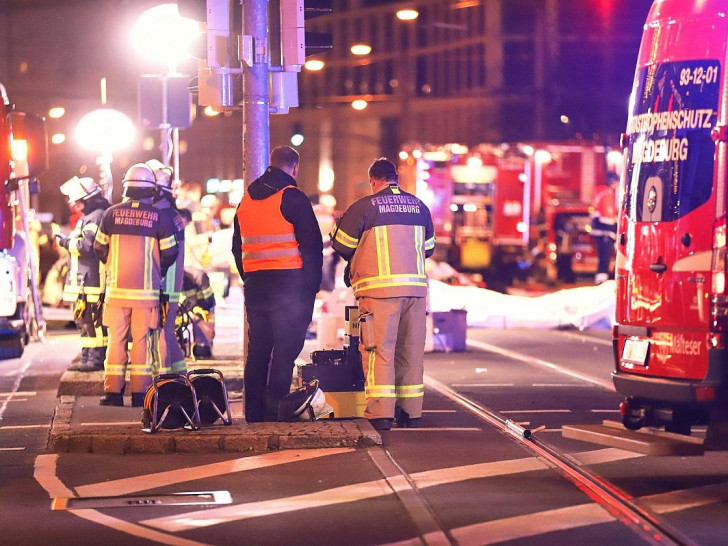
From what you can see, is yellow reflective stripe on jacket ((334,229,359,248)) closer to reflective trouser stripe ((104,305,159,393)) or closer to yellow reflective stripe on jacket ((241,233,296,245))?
yellow reflective stripe on jacket ((241,233,296,245))

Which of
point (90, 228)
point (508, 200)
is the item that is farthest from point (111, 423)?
point (508, 200)

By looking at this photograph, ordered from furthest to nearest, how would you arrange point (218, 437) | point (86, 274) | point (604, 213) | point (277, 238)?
point (604, 213) < point (86, 274) < point (277, 238) < point (218, 437)

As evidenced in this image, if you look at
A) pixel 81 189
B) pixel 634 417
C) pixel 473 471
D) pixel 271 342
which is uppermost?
pixel 81 189

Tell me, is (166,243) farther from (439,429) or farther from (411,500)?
(411,500)

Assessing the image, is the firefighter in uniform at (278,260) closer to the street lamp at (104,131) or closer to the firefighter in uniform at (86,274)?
the firefighter in uniform at (86,274)

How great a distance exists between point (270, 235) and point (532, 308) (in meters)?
11.7

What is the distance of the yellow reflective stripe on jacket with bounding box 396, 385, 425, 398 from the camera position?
1054cm

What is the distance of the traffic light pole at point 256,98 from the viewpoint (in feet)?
33.8

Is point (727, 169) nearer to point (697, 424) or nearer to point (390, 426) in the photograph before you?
point (697, 424)

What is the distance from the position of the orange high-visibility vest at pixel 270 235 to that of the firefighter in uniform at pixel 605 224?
2292 centimetres

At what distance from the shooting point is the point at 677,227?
27.5 feet

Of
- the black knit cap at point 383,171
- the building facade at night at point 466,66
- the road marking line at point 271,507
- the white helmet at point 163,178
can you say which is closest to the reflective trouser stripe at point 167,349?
the white helmet at point 163,178

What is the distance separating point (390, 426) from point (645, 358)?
2.43 metres

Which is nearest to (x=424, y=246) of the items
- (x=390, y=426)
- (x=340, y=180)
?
(x=390, y=426)
